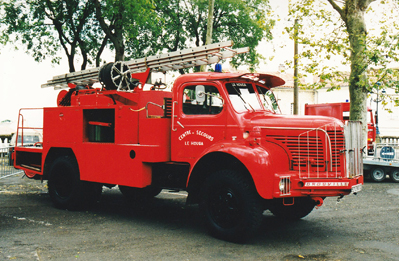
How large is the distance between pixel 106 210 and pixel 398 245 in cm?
557

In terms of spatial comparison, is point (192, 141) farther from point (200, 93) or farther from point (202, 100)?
point (200, 93)

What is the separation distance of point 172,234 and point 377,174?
9.60m

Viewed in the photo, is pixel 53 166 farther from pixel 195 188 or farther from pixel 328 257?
pixel 328 257

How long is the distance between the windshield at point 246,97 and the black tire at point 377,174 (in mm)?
8081

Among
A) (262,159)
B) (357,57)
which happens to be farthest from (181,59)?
(357,57)

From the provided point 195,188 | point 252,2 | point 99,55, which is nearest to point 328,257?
point 195,188

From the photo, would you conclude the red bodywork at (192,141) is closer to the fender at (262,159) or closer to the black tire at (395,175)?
the fender at (262,159)

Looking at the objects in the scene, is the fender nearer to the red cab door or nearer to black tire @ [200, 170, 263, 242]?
black tire @ [200, 170, 263, 242]

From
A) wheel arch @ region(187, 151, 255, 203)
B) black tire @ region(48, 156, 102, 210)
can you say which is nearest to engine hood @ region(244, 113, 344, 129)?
wheel arch @ region(187, 151, 255, 203)

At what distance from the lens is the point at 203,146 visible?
674cm

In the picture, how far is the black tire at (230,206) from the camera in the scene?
5855 mm

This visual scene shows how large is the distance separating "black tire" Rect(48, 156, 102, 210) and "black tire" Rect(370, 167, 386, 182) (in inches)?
375

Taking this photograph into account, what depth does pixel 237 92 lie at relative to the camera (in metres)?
6.84

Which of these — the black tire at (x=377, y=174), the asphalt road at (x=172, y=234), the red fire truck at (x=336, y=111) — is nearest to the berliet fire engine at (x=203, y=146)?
the asphalt road at (x=172, y=234)
